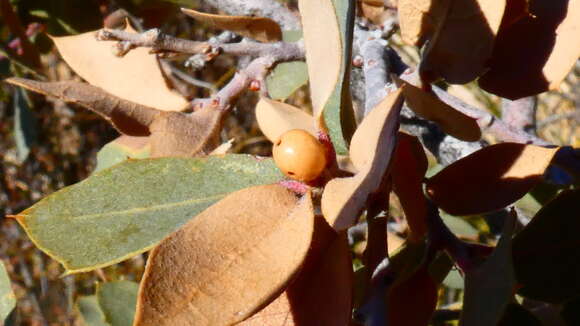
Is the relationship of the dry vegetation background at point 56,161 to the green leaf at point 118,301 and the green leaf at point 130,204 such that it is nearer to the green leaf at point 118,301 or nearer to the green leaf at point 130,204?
the green leaf at point 118,301

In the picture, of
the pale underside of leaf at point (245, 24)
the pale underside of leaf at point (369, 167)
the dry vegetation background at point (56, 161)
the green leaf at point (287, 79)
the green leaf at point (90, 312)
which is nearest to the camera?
the pale underside of leaf at point (369, 167)

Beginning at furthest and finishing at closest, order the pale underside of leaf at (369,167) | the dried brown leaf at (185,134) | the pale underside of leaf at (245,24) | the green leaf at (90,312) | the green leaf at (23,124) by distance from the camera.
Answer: the green leaf at (23,124)
the green leaf at (90,312)
the pale underside of leaf at (245,24)
the dried brown leaf at (185,134)
the pale underside of leaf at (369,167)

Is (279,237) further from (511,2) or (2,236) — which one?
(2,236)

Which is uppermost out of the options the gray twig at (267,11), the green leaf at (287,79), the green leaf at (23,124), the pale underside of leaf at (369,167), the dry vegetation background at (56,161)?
the pale underside of leaf at (369,167)

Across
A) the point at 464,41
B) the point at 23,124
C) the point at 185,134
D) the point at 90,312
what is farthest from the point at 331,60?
the point at 23,124

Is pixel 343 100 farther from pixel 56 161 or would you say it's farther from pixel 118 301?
pixel 56 161

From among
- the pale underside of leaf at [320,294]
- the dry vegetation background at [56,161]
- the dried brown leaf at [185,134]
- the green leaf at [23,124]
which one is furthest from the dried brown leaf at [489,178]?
the dry vegetation background at [56,161]
